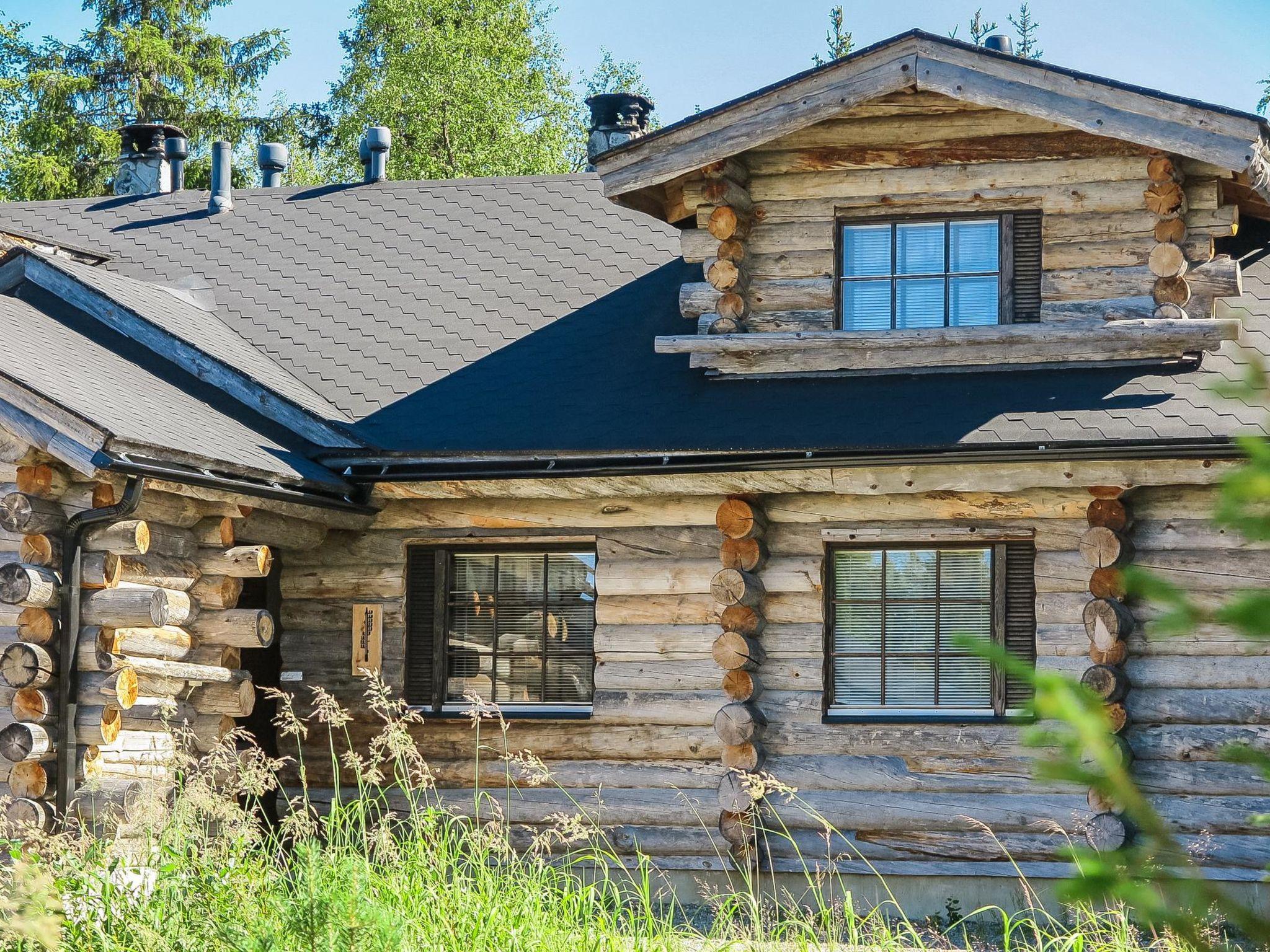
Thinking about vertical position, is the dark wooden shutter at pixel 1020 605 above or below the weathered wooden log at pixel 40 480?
below

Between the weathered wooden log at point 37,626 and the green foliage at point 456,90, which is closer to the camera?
the weathered wooden log at point 37,626

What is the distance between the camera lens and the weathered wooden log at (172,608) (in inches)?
336

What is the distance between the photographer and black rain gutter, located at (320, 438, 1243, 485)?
893 centimetres

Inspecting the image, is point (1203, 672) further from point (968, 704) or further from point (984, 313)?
point (984, 313)

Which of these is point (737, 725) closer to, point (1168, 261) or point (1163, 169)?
point (1168, 261)

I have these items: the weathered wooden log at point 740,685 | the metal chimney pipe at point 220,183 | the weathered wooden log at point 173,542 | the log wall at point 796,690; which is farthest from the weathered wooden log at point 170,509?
the metal chimney pipe at point 220,183

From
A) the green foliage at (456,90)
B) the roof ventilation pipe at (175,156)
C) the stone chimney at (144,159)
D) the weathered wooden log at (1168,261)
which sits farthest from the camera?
the green foliage at (456,90)

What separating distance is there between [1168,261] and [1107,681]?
2.87 metres

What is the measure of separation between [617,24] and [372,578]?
25472 mm

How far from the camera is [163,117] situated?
29.5 meters

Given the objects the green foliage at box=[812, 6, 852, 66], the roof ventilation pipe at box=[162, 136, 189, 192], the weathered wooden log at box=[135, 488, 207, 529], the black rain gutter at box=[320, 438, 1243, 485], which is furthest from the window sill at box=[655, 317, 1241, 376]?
the green foliage at box=[812, 6, 852, 66]

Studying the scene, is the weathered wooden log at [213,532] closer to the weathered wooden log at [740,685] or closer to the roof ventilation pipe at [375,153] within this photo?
the weathered wooden log at [740,685]

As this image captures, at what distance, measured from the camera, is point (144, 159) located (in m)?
15.9

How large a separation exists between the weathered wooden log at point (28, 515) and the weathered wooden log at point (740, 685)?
13.6ft
